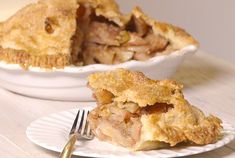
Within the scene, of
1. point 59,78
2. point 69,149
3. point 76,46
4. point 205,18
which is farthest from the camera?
point 205,18

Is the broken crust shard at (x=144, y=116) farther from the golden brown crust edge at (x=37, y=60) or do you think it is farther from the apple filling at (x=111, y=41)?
the apple filling at (x=111, y=41)

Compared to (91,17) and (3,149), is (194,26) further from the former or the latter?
(3,149)

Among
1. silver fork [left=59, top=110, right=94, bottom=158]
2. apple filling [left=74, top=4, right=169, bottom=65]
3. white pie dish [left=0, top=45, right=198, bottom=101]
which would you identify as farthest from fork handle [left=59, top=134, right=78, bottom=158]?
apple filling [left=74, top=4, right=169, bottom=65]

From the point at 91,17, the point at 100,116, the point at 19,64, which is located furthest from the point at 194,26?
the point at 100,116

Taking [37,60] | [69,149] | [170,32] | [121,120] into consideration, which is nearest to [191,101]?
[170,32]

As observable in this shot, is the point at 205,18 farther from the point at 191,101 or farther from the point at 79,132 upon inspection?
the point at 79,132

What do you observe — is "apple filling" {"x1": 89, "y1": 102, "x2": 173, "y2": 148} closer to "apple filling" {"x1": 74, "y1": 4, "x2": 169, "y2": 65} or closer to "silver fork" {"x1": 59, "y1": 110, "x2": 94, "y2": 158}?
"silver fork" {"x1": 59, "y1": 110, "x2": 94, "y2": 158}
